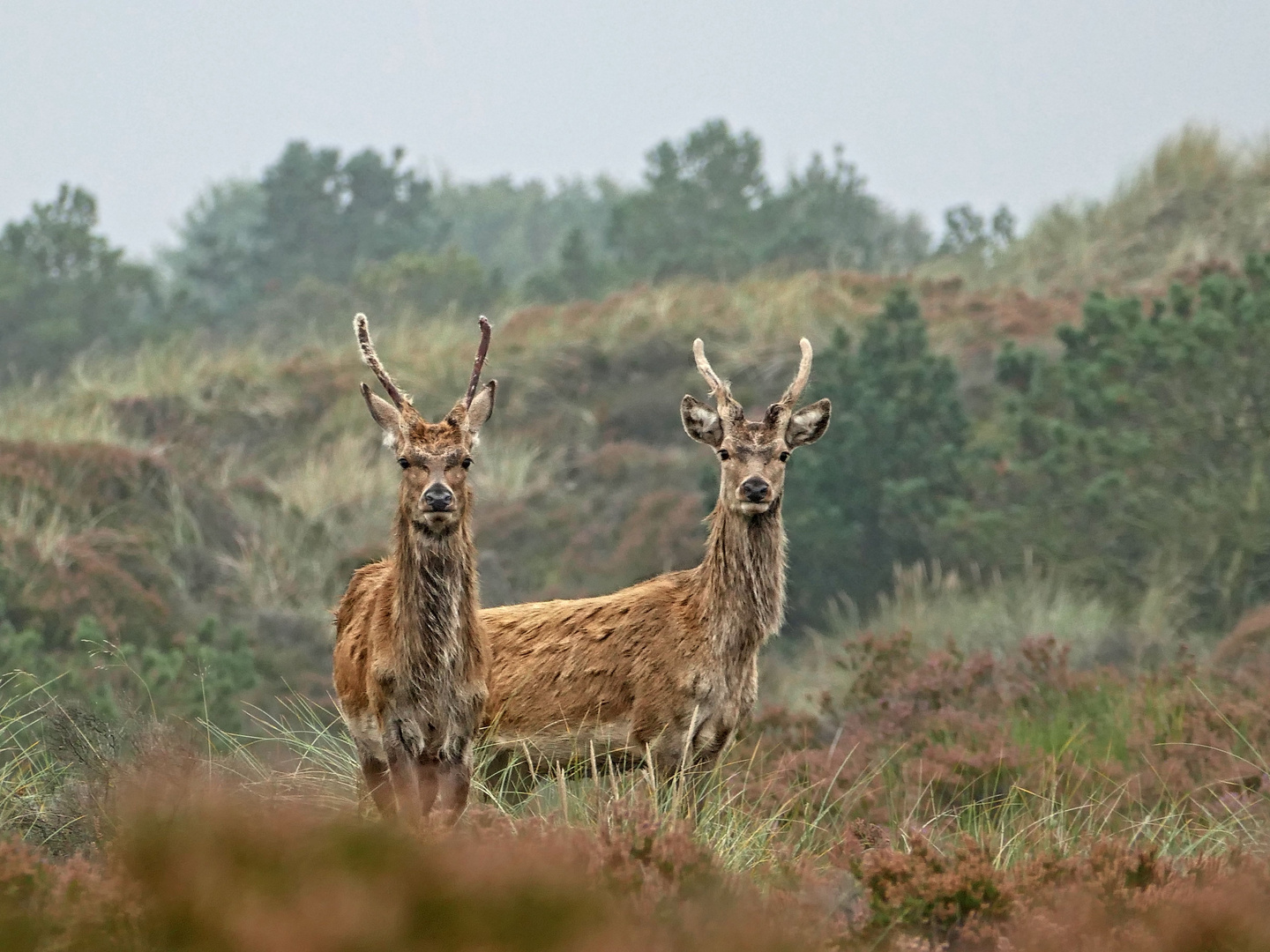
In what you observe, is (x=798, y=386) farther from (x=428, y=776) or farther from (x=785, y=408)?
(x=428, y=776)

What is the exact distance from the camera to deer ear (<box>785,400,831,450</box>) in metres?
8.87

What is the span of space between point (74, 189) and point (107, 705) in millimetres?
26117

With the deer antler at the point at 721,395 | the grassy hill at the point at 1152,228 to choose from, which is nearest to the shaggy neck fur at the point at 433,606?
the deer antler at the point at 721,395

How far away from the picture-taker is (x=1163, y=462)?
20.2 m

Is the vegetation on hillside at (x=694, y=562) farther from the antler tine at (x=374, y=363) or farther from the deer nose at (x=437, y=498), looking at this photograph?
the antler tine at (x=374, y=363)

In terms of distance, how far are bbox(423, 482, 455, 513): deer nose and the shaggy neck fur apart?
0.24 meters

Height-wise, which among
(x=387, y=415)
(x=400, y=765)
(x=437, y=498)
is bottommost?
(x=400, y=765)

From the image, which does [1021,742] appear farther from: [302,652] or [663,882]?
[302,652]

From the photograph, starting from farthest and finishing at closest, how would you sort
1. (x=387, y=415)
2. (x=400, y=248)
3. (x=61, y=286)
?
(x=400, y=248)
(x=61, y=286)
(x=387, y=415)

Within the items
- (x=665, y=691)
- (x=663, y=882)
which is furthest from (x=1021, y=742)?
(x=663, y=882)

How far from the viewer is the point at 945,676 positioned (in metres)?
13.9

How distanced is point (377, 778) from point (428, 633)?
0.78 m

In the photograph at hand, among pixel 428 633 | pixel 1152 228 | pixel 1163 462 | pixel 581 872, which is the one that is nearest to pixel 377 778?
pixel 428 633

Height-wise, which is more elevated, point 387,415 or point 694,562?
point 387,415
